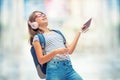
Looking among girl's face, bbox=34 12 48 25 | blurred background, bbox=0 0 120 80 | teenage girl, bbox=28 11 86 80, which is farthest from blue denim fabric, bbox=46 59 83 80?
blurred background, bbox=0 0 120 80

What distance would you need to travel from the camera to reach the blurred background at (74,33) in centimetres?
225

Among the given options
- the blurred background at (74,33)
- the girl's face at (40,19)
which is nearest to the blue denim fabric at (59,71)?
the girl's face at (40,19)

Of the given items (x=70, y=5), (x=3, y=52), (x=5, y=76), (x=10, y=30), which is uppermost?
(x=70, y=5)

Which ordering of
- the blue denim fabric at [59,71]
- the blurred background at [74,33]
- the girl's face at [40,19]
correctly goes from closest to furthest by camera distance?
the blue denim fabric at [59,71] → the girl's face at [40,19] → the blurred background at [74,33]

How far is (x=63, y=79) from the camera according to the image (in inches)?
63.5

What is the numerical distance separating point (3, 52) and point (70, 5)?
0.61 metres

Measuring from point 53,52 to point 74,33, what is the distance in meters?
0.68

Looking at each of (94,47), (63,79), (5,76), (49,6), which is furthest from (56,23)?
(63,79)

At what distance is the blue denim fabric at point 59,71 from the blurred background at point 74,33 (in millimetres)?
642

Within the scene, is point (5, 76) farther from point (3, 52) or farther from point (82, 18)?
point (82, 18)

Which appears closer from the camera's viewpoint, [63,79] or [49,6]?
[63,79]

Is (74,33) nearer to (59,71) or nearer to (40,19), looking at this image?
(40,19)

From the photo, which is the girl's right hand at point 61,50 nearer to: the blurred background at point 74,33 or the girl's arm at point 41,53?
the girl's arm at point 41,53

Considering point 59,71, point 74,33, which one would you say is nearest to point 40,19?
point 59,71
